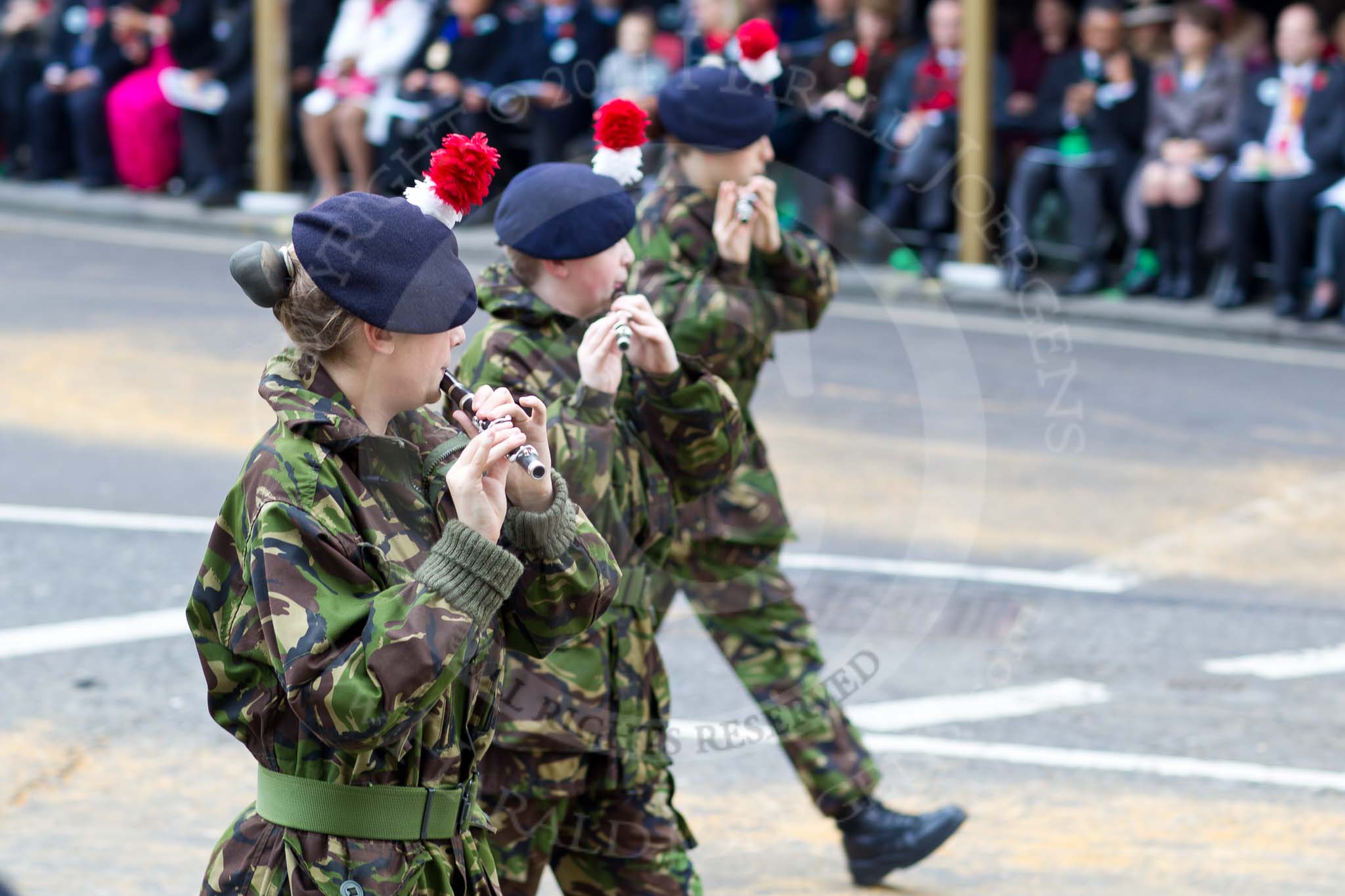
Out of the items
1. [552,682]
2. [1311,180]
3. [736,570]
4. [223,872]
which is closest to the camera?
[223,872]

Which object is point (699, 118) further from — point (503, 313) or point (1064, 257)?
point (1064, 257)

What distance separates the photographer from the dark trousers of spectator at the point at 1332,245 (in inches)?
551

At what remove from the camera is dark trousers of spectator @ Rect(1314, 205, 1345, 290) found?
14.0m

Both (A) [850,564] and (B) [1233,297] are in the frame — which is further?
(B) [1233,297]

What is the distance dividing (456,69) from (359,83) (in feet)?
3.77

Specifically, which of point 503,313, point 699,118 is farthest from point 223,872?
point 699,118

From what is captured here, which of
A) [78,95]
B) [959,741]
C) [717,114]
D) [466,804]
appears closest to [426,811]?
[466,804]

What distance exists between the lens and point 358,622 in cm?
320

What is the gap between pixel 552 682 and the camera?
4.56 metres

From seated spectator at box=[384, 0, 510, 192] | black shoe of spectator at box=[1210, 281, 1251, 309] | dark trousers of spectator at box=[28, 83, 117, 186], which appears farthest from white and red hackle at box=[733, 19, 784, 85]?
dark trousers of spectator at box=[28, 83, 117, 186]

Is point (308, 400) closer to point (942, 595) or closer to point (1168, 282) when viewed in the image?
point (942, 595)

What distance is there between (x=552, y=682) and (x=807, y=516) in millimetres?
5249

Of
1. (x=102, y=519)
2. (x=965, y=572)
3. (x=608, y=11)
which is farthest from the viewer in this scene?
(x=608, y=11)

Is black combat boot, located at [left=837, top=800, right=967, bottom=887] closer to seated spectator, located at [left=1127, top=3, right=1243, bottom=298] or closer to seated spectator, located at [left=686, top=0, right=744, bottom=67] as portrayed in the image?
seated spectator, located at [left=686, top=0, right=744, bottom=67]
